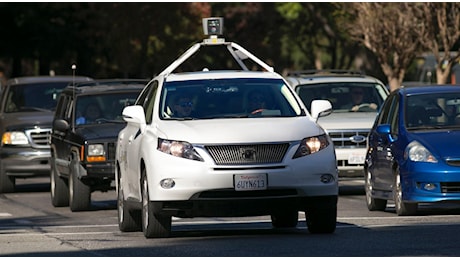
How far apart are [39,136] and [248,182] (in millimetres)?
12675

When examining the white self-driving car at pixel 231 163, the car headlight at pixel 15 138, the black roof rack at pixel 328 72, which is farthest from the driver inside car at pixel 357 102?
the white self-driving car at pixel 231 163

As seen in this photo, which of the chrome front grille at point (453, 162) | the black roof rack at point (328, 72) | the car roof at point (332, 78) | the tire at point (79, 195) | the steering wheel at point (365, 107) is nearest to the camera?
the chrome front grille at point (453, 162)

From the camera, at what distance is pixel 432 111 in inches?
694

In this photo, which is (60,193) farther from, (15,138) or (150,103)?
(150,103)

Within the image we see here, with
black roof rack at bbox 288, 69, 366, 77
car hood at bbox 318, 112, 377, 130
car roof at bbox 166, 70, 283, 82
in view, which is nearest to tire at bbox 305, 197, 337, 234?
car roof at bbox 166, 70, 283, 82

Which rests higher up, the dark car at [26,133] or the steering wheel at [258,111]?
the steering wheel at [258,111]

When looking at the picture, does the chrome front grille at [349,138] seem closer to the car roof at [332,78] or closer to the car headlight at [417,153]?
the car roof at [332,78]

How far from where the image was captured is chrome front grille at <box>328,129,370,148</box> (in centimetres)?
2223

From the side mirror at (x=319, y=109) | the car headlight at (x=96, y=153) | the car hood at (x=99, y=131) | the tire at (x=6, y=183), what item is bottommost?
the tire at (x=6, y=183)

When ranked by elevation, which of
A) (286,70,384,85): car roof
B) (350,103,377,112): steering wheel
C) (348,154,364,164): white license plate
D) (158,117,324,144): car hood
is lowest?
(348,154,364,164): white license plate

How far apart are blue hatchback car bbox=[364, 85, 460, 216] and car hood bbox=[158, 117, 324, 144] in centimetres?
287

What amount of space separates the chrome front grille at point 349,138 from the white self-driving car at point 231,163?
25.4ft

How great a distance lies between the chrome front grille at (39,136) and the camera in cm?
2531

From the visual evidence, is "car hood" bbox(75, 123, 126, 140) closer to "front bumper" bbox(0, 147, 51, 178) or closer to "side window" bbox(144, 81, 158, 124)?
"side window" bbox(144, 81, 158, 124)
